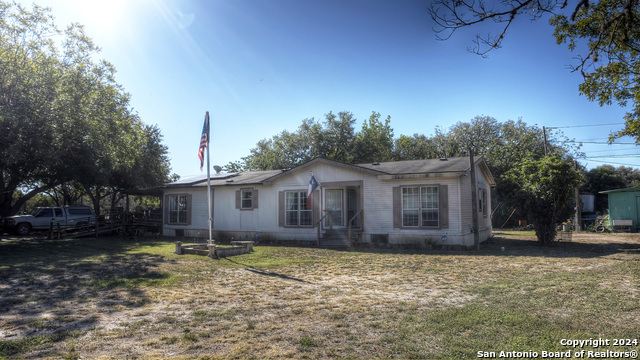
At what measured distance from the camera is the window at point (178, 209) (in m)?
21.4

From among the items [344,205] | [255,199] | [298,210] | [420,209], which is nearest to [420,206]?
[420,209]

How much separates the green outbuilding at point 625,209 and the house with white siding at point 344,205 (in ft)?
32.3

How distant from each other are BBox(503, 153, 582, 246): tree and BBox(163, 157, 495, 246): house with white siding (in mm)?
2187

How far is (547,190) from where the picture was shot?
48.0 feet

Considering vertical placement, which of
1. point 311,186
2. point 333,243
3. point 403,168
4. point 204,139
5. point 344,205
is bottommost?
point 333,243

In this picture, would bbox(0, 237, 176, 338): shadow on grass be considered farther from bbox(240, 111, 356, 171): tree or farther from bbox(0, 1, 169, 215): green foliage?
bbox(240, 111, 356, 171): tree

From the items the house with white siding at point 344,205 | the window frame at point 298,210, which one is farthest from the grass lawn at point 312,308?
the window frame at point 298,210

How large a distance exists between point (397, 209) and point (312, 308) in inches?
410

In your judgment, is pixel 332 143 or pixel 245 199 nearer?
pixel 245 199

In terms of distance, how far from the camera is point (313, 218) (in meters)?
17.4

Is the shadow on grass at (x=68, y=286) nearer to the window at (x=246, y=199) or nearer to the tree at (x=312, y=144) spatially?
the window at (x=246, y=199)

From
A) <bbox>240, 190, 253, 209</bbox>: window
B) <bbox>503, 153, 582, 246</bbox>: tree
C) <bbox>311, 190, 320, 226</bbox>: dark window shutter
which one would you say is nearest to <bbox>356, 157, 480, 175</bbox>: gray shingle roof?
<bbox>503, 153, 582, 246</bbox>: tree

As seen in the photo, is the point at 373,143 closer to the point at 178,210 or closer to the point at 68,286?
the point at 178,210

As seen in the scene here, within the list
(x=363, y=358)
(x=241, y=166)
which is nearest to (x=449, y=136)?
(x=241, y=166)
